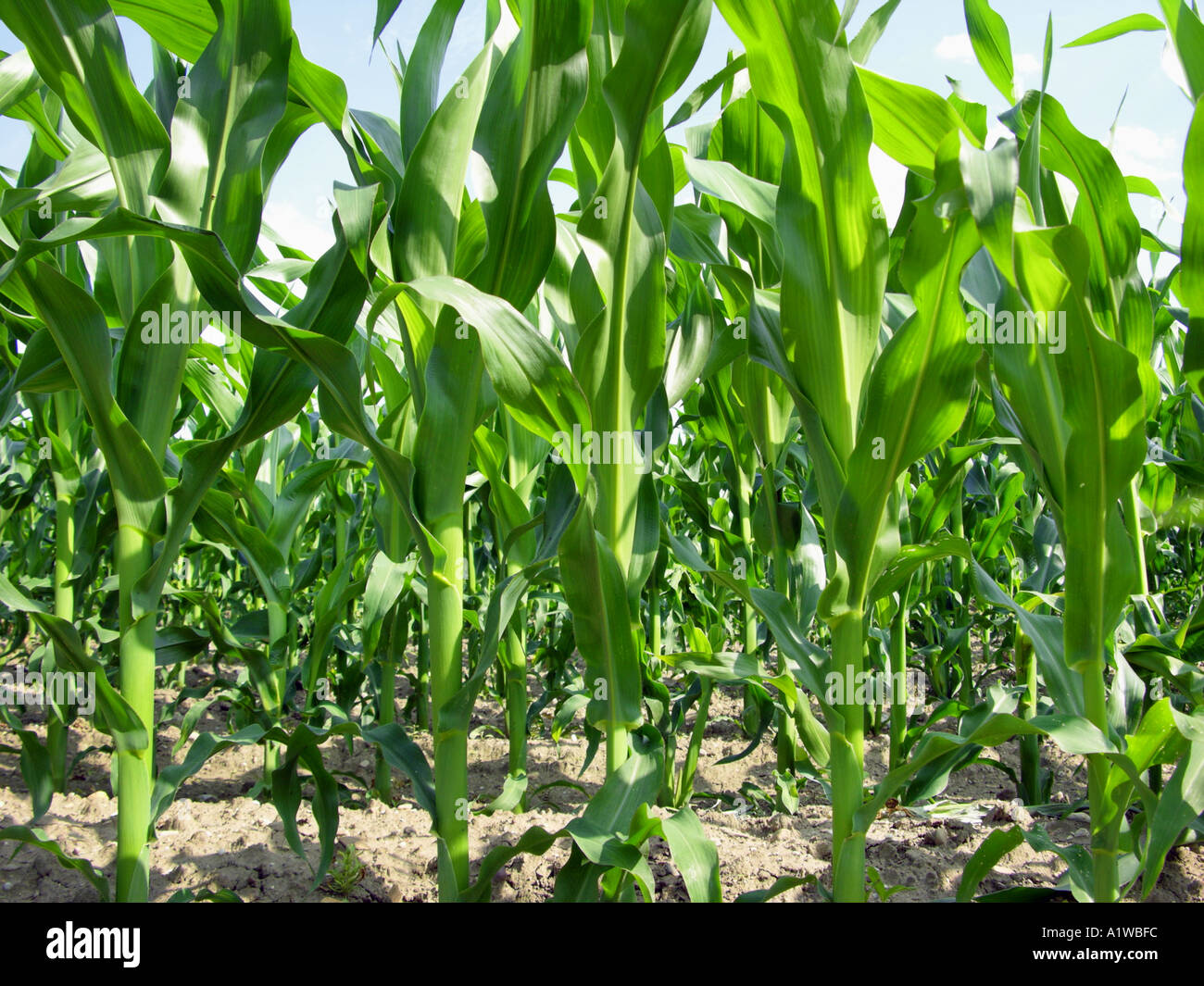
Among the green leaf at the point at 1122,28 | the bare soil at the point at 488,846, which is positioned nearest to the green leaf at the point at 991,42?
the green leaf at the point at 1122,28

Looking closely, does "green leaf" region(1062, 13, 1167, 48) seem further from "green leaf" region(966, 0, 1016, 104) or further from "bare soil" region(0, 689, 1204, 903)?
"bare soil" region(0, 689, 1204, 903)

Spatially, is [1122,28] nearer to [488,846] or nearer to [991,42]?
[991,42]

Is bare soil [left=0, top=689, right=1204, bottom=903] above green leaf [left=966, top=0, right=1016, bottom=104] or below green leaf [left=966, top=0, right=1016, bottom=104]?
below

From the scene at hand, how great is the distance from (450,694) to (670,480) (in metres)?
1.05

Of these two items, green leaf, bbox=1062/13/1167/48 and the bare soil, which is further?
the bare soil

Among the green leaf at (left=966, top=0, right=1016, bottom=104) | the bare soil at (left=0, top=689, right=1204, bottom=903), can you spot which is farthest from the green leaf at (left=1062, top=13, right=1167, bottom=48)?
the bare soil at (left=0, top=689, right=1204, bottom=903)

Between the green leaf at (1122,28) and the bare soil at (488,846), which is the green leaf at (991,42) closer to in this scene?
the green leaf at (1122,28)

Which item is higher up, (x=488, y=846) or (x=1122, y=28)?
(x=1122, y=28)

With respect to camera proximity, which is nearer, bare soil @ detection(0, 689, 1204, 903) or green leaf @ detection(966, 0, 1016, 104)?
green leaf @ detection(966, 0, 1016, 104)

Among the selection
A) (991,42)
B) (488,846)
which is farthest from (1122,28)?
(488,846)

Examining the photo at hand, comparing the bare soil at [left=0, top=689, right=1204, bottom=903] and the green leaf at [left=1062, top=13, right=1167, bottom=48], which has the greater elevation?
the green leaf at [left=1062, top=13, right=1167, bottom=48]

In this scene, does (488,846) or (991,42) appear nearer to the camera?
(991,42)

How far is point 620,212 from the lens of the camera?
52.6 inches
